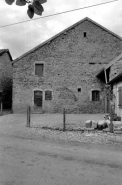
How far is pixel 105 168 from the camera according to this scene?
4062mm

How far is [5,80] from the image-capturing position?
75.3 ft

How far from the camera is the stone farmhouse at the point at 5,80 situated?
72.9ft

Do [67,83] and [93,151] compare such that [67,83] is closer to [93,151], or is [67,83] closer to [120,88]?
[120,88]

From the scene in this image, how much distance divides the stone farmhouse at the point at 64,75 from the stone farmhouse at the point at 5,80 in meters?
4.35

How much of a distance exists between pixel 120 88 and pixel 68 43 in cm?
916

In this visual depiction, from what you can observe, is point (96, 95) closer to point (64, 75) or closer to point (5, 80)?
point (64, 75)

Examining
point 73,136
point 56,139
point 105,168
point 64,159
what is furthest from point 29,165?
point 73,136

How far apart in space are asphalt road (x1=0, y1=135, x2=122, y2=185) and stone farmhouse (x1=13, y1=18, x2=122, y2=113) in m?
12.8

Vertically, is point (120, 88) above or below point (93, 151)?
above

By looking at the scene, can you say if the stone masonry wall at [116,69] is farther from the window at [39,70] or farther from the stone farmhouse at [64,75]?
the window at [39,70]

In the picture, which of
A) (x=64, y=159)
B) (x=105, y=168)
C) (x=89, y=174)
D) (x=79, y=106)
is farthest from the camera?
(x=79, y=106)

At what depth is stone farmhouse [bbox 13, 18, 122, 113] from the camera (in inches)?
736

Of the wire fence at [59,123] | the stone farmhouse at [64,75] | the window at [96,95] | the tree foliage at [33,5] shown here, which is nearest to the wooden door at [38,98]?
the stone farmhouse at [64,75]

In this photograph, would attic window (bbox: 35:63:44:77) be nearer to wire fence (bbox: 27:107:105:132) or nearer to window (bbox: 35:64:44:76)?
window (bbox: 35:64:44:76)
